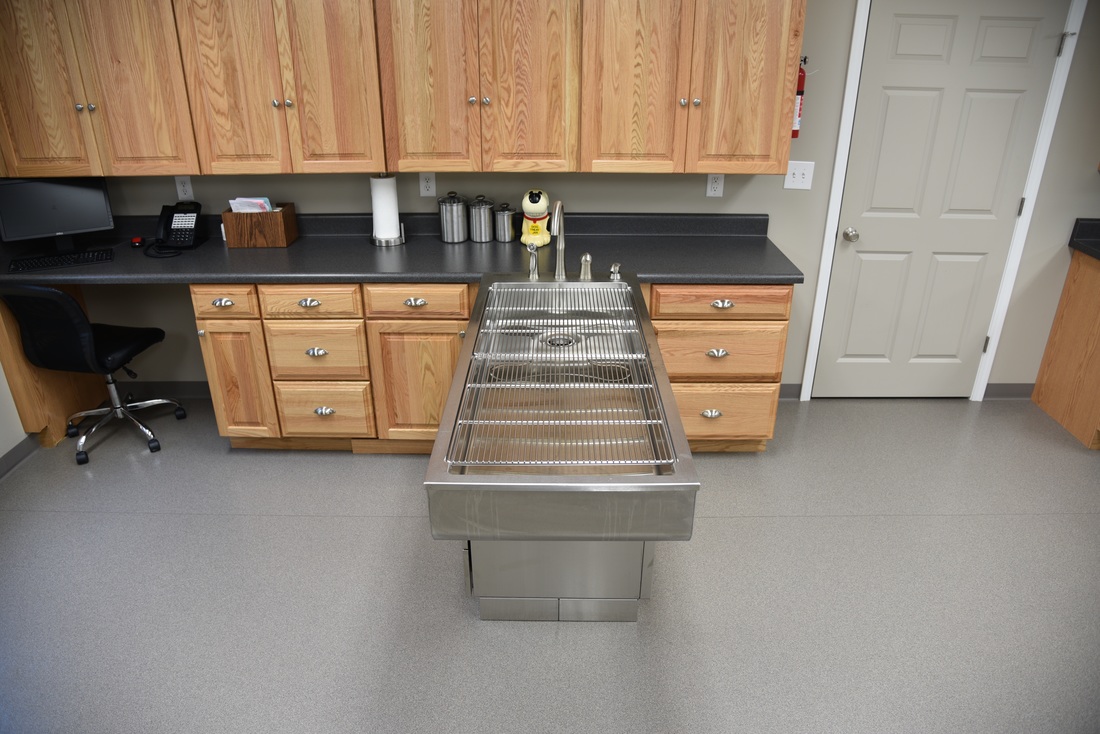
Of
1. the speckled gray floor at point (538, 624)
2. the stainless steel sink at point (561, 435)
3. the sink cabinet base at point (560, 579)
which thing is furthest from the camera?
the sink cabinet base at point (560, 579)

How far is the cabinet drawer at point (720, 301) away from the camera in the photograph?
2.88m

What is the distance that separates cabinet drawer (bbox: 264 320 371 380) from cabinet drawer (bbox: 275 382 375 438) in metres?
0.04

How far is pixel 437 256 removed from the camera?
10.1ft

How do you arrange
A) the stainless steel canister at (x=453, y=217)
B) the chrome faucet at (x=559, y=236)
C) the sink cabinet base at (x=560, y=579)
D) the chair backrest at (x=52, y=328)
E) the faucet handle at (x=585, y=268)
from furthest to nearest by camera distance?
1. the stainless steel canister at (x=453, y=217)
2. the chair backrest at (x=52, y=328)
3. the faucet handle at (x=585, y=268)
4. the chrome faucet at (x=559, y=236)
5. the sink cabinet base at (x=560, y=579)

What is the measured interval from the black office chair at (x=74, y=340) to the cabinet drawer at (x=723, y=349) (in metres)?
2.23

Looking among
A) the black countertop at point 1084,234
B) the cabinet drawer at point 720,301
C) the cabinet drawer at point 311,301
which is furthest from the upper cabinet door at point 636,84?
the black countertop at point 1084,234

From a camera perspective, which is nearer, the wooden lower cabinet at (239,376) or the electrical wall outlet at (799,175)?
the wooden lower cabinet at (239,376)

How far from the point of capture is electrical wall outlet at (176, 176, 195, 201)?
3.30 m

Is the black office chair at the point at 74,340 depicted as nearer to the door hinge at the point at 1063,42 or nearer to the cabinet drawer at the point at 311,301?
the cabinet drawer at the point at 311,301

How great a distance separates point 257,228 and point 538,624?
6.73 ft

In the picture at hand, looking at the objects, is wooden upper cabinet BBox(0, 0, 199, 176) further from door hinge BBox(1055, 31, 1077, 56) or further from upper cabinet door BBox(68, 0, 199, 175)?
door hinge BBox(1055, 31, 1077, 56)

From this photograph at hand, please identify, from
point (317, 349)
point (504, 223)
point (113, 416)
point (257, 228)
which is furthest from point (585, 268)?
point (113, 416)

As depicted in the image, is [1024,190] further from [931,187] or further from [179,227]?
[179,227]

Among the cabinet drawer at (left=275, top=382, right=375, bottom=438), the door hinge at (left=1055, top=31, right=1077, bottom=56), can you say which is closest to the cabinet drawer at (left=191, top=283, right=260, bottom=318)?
the cabinet drawer at (left=275, top=382, right=375, bottom=438)
